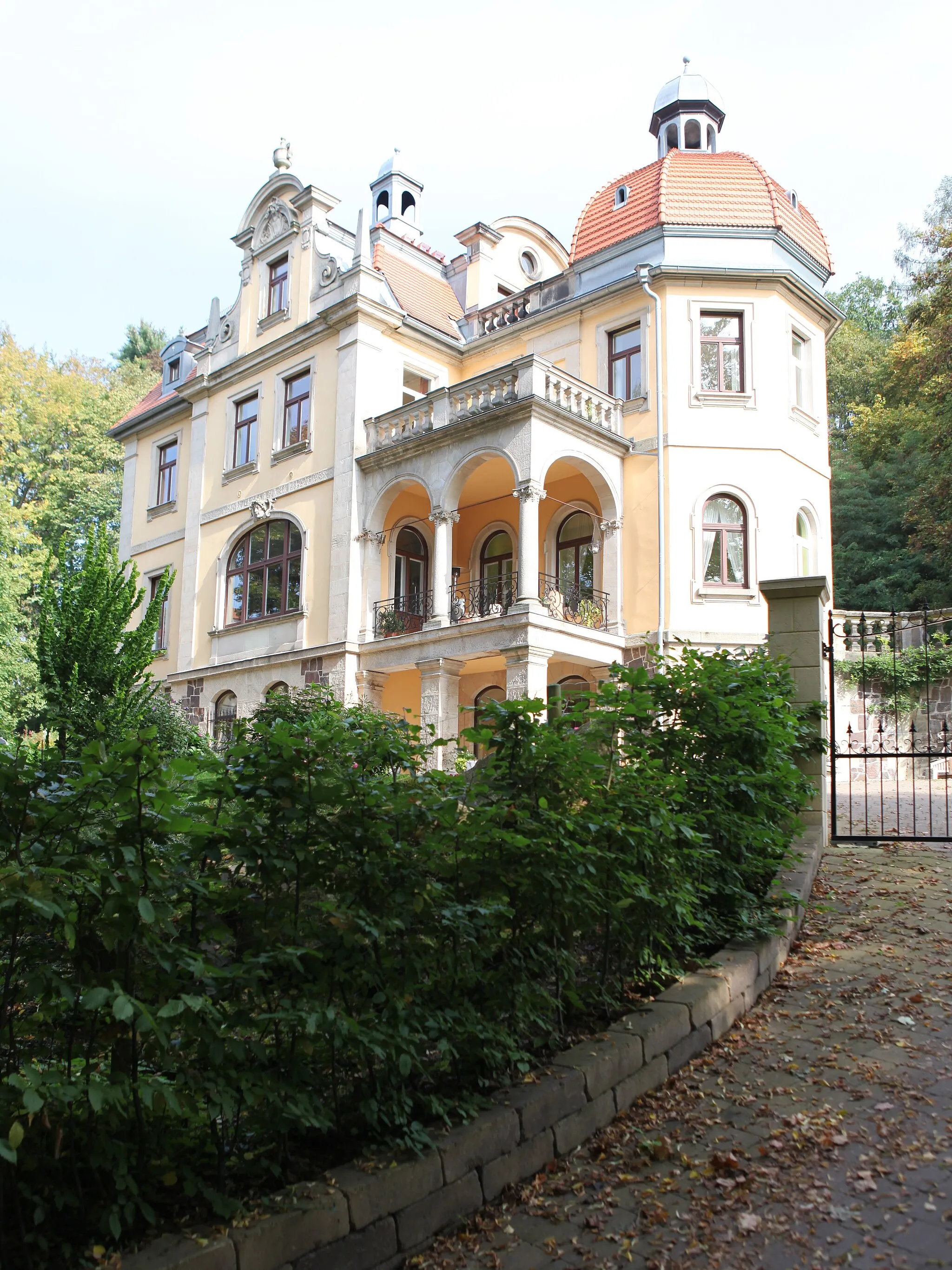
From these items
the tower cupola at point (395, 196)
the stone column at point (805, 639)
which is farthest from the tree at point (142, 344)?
the stone column at point (805, 639)

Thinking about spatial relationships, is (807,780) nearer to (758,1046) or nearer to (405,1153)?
(758,1046)

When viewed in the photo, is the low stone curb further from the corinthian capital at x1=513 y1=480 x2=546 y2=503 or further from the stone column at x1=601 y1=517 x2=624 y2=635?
the stone column at x1=601 y1=517 x2=624 y2=635

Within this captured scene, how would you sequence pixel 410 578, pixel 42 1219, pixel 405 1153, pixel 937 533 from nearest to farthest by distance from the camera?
pixel 42 1219, pixel 405 1153, pixel 410 578, pixel 937 533

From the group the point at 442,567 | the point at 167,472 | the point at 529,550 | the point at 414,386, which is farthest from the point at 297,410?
the point at 529,550

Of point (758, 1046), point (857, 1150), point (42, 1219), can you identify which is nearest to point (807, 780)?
point (758, 1046)

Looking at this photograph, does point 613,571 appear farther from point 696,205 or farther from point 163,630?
point 163,630

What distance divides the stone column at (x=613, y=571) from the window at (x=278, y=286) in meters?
10.8

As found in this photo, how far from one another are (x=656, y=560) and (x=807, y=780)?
1036 cm

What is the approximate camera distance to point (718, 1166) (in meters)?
3.92

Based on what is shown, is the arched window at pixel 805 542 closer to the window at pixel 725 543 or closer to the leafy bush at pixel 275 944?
the window at pixel 725 543

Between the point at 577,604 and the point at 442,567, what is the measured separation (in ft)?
9.39

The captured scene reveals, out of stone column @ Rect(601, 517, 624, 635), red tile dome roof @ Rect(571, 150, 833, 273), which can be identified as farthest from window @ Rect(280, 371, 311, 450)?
stone column @ Rect(601, 517, 624, 635)

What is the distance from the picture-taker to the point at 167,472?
29547mm

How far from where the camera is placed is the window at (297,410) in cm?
2411
